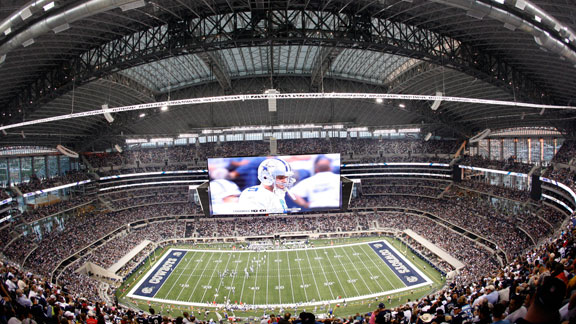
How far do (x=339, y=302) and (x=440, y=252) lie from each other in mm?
14302

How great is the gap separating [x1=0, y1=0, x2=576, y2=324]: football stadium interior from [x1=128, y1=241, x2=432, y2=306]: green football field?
23 cm

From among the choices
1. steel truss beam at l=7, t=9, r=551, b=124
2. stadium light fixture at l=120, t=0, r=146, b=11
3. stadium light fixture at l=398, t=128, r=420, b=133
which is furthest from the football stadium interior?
stadium light fixture at l=398, t=128, r=420, b=133

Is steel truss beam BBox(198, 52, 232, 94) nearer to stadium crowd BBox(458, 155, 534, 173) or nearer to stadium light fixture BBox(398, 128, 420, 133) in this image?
stadium light fixture BBox(398, 128, 420, 133)

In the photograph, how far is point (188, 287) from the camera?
29.1 metres

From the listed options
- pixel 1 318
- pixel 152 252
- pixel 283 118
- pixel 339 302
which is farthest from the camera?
pixel 283 118

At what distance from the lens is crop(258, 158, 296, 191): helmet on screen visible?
37.0 metres

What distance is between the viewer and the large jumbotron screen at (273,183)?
37.2m

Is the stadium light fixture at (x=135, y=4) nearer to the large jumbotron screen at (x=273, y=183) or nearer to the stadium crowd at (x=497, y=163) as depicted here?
the large jumbotron screen at (x=273, y=183)

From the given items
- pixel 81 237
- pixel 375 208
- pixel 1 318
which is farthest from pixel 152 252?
pixel 1 318

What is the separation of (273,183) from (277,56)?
50.2 feet

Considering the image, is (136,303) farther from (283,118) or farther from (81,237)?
(283,118)

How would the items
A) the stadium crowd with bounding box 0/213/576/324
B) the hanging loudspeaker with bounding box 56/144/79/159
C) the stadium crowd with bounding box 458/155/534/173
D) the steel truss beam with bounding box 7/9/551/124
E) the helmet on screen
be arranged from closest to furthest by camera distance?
the stadium crowd with bounding box 0/213/576/324, the steel truss beam with bounding box 7/9/551/124, the stadium crowd with bounding box 458/155/534/173, the helmet on screen, the hanging loudspeaker with bounding box 56/144/79/159

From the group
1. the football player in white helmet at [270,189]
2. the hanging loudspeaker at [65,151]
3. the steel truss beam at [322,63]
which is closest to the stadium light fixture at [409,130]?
the steel truss beam at [322,63]

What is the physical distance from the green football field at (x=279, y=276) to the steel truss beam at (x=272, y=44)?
1893 centimetres
